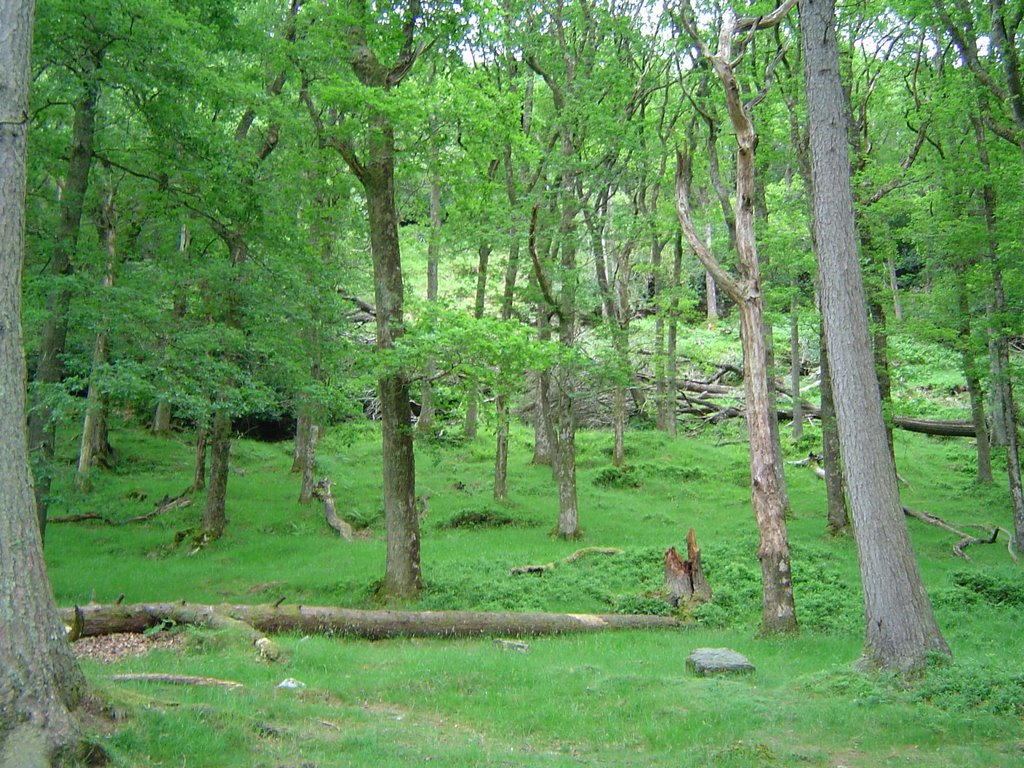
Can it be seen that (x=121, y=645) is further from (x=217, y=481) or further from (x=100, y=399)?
(x=100, y=399)

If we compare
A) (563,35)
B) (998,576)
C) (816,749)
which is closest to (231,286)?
(563,35)

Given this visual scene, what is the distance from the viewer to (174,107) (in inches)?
559

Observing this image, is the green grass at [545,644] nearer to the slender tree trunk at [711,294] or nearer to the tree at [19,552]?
the tree at [19,552]

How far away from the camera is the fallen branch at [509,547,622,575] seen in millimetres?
16578

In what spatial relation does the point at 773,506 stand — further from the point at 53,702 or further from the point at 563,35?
the point at 563,35

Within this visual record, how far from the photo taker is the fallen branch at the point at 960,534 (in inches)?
723

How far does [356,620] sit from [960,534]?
15.0 metres

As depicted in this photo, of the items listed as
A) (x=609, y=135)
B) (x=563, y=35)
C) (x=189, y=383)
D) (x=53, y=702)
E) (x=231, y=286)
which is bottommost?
(x=53, y=702)

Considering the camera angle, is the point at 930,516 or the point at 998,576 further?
the point at 930,516

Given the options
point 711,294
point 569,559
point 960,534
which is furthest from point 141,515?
point 711,294

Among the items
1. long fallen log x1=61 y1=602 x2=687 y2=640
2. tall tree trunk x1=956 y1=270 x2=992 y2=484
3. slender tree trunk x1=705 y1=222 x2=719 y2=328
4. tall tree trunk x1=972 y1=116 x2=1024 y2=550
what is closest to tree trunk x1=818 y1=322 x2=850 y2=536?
tall tree trunk x1=956 y1=270 x2=992 y2=484

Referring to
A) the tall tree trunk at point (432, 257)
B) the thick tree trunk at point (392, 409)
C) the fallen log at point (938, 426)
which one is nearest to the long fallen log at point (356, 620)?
the thick tree trunk at point (392, 409)

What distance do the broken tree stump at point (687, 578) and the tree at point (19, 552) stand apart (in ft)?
35.2

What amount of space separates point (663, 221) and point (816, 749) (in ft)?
61.1
